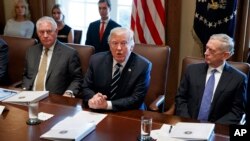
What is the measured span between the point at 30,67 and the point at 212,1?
181 centimetres

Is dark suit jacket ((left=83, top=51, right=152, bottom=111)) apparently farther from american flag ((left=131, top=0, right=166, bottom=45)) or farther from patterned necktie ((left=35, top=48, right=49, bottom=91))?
american flag ((left=131, top=0, right=166, bottom=45))

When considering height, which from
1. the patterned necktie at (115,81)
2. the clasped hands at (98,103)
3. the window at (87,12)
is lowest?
the clasped hands at (98,103)

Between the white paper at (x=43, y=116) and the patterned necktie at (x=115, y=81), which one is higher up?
the patterned necktie at (x=115, y=81)

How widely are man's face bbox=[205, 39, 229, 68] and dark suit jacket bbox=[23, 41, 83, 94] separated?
1.07 m

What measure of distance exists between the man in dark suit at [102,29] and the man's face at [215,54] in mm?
1623

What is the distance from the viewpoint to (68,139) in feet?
5.63

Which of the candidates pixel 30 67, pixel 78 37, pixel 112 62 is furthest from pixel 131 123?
pixel 78 37

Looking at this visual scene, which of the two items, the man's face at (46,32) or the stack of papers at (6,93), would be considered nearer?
the stack of papers at (6,93)

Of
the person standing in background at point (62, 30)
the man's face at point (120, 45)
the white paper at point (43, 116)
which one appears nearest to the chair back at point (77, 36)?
the person standing in background at point (62, 30)

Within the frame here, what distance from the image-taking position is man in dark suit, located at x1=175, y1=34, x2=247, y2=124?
235 cm

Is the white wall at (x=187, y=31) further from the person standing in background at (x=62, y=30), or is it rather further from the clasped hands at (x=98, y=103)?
the clasped hands at (x=98, y=103)

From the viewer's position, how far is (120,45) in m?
2.43

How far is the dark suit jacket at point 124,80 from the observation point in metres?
2.41

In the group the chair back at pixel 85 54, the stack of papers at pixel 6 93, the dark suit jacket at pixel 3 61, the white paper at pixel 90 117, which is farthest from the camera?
the dark suit jacket at pixel 3 61
